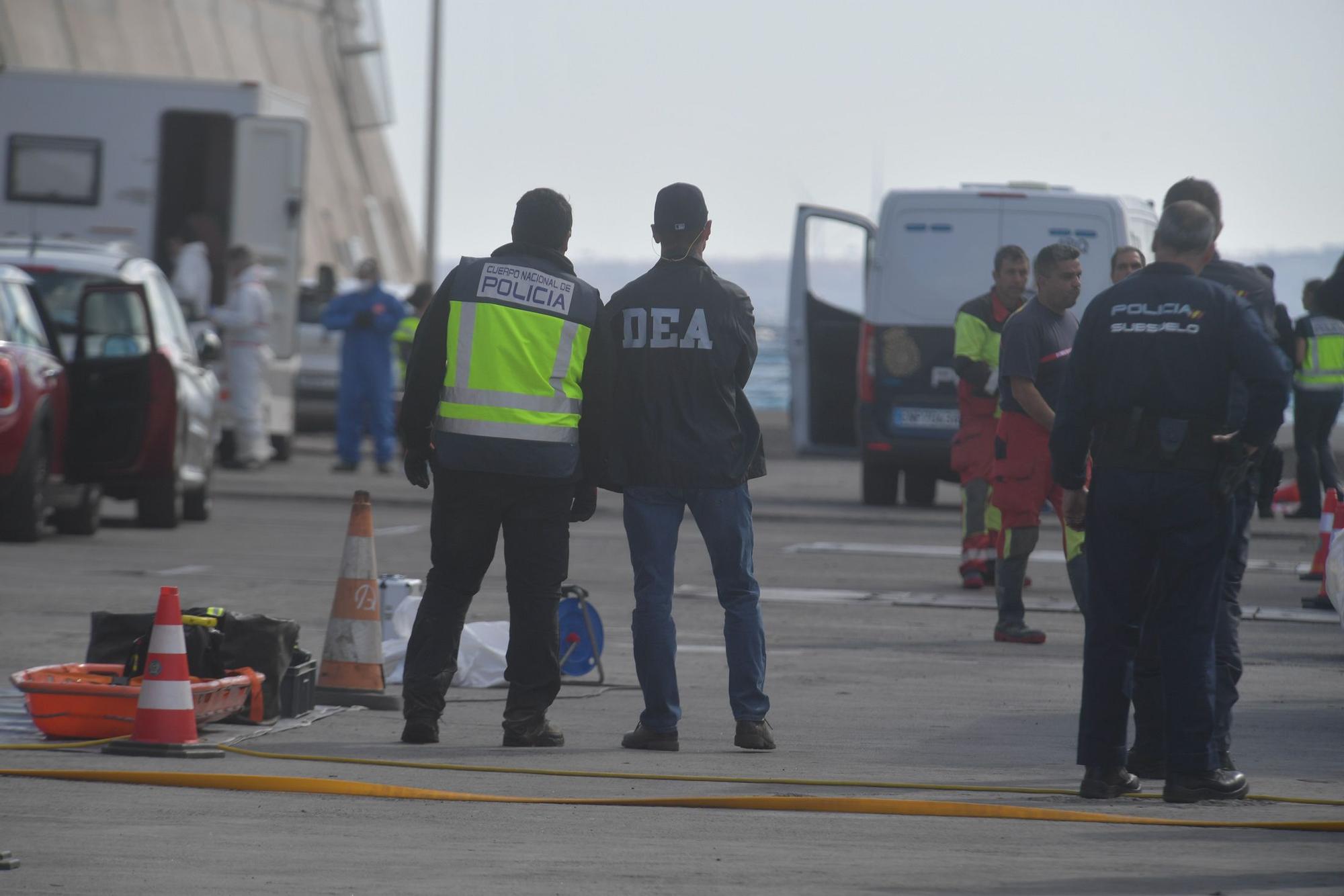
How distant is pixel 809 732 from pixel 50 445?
24.0ft

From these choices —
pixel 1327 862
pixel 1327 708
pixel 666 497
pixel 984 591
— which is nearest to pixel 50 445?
pixel 984 591

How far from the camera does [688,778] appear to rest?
6.45m

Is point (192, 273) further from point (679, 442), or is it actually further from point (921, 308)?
point (679, 442)

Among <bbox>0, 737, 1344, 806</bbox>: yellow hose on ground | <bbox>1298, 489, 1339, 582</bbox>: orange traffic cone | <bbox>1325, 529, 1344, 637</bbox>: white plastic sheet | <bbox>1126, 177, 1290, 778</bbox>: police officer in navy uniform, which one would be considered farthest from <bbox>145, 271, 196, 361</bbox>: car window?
<bbox>1126, 177, 1290, 778</bbox>: police officer in navy uniform

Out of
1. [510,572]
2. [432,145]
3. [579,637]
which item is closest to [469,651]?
[579,637]

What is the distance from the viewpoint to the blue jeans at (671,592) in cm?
717

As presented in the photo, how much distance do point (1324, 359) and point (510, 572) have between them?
11.8 m

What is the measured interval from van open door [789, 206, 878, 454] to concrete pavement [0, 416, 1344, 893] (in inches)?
249

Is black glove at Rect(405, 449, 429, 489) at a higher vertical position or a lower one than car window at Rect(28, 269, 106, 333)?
lower

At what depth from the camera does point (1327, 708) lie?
8188 millimetres

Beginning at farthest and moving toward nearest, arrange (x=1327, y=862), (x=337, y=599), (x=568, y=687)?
(x=568, y=687) < (x=337, y=599) < (x=1327, y=862)

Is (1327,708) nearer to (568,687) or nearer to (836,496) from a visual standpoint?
(568,687)

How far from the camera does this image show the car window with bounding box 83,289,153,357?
1407cm

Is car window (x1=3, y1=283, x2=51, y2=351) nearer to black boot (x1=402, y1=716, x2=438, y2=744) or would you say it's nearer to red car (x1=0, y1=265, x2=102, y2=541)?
red car (x1=0, y1=265, x2=102, y2=541)
